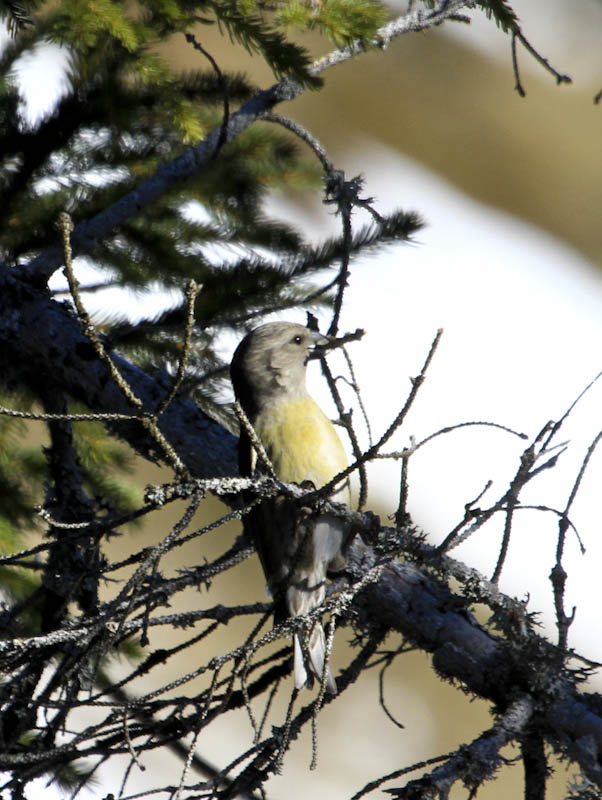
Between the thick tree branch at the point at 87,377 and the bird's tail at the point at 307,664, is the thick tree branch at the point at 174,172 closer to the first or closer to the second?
the thick tree branch at the point at 87,377

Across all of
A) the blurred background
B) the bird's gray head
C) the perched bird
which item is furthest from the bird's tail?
the blurred background

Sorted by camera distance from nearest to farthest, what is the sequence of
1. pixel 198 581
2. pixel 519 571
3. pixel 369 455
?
pixel 369 455
pixel 198 581
pixel 519 571

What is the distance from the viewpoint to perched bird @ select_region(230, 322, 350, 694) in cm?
360

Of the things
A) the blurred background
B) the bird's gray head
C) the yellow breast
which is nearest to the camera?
the yellow breast

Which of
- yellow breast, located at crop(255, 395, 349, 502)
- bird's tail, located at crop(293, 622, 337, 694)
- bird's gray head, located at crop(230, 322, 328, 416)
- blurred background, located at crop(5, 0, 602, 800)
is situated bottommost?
bird's tail, located at crop(293, 622, 337, 694)

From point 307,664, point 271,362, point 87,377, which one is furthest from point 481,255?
point 307,664

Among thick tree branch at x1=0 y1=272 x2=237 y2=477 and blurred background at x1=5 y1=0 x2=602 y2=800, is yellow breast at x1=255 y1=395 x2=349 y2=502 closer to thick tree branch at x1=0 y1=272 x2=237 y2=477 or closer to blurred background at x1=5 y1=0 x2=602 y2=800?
thick tree branch at x1=0 y1=272 x2=237 y2=477

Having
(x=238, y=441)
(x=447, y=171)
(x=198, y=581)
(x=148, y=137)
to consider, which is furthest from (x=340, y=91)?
(x=198, y=581)

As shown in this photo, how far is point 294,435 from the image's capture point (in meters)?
3.78

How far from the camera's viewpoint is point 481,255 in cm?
1617

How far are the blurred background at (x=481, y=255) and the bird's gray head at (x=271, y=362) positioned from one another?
753cm

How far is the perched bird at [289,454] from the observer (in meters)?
3.60

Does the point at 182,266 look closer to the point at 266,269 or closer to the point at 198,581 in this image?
the point at 266,269

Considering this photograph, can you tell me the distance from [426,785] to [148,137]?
295cm
